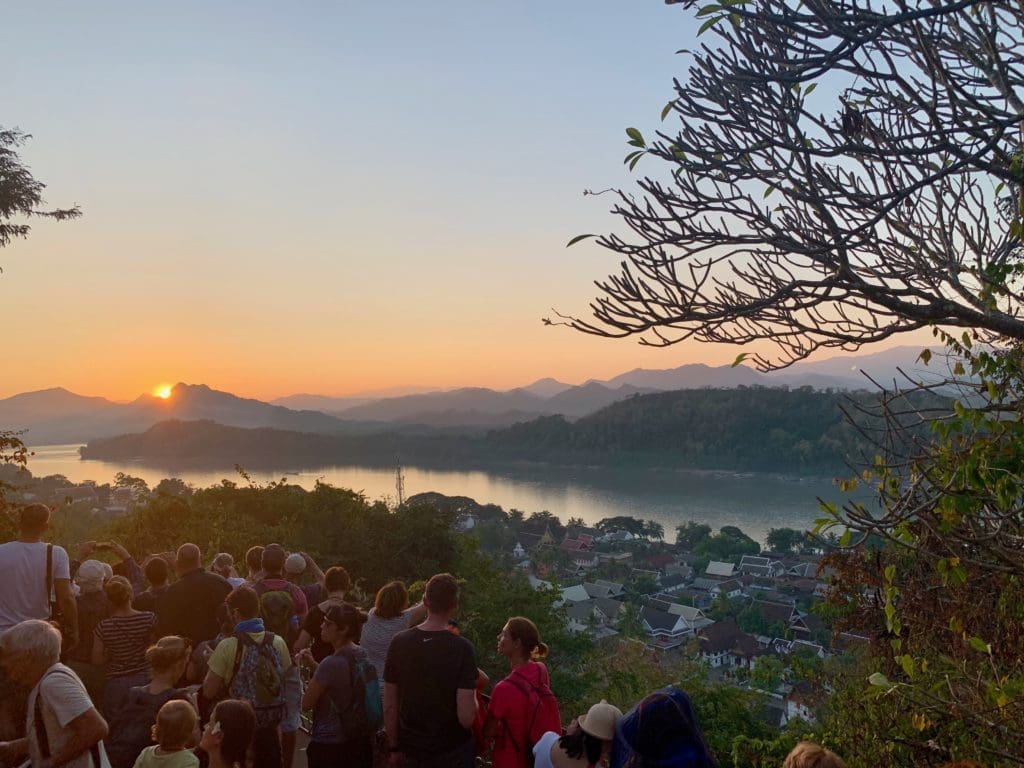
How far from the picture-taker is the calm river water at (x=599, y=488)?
4722 centimetres

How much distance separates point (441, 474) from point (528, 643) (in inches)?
2622

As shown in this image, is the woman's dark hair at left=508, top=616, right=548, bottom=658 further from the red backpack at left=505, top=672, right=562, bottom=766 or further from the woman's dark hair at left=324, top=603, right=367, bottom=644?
the woman's dark hair at left=324, top=603, right=367, bottom=644

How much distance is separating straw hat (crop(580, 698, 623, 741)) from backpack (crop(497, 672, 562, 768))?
54 centimetres

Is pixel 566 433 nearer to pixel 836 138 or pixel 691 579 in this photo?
pixel 691 579

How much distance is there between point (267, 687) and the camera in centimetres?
300

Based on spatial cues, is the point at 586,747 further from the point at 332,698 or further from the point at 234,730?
the point at 332,698

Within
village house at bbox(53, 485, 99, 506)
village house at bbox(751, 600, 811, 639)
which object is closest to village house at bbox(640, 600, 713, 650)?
village house at bbox(751, 600, 811, 639)

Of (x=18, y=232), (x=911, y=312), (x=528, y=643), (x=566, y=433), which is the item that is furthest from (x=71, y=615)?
(x=566, y=433)

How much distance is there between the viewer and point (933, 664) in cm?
404

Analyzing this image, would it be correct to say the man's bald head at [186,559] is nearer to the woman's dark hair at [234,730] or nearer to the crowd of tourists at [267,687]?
the crowd of tourists at [267,687]

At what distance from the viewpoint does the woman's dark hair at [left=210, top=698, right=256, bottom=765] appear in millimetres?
2279

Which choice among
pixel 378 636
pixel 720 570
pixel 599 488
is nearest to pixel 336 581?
pixel 378 636

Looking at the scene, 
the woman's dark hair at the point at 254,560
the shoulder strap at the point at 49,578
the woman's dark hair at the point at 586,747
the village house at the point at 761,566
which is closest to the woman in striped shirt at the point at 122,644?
the shoulder strap at the point at 49,578

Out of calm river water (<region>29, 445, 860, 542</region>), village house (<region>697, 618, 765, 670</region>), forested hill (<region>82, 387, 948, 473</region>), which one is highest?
forested hill (<region>82, 387, 948, 473</region>)
